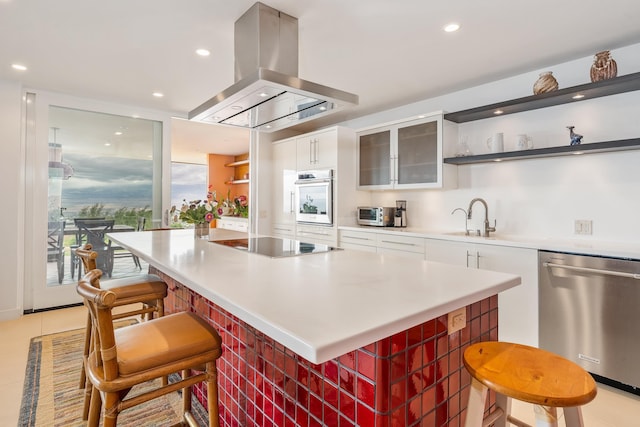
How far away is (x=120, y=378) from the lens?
1107 mm

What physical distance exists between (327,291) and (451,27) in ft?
6.89

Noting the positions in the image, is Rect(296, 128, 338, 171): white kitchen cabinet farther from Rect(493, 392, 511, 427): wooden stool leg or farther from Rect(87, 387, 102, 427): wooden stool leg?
Rect(87, 387, 102, 427): wooden stool leg

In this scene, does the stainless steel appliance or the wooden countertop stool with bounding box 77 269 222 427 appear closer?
the wooden countertop stool with bounding box 77 269 222 427

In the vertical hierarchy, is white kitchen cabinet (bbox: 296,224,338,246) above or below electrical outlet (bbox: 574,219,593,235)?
below

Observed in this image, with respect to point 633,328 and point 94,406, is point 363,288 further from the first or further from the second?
point 633,328

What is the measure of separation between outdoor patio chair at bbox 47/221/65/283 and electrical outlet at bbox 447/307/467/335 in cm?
428

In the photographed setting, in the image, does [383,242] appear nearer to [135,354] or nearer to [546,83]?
[546,83]

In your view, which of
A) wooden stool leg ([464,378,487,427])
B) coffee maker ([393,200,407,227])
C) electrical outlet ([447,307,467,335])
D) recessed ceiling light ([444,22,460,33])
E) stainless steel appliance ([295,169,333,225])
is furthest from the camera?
stainless steel appliance ([295,169,333,225])

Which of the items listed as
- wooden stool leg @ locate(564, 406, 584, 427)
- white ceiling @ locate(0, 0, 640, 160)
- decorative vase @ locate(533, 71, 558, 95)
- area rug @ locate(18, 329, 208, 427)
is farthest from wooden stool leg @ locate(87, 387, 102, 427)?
decorative vase @ locate(533, 71, 558, 95)

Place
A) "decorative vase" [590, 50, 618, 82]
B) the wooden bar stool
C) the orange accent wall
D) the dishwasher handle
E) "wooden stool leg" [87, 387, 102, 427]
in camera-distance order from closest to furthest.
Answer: the wooden bar stool, "wooden stool leg" [87, 387, 102, 427], the dishwasher handle, "decorative vase" [590, 50, 618, 82], the orange accent wall

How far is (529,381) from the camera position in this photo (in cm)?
95

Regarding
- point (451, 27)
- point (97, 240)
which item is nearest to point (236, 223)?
point (97, 240)

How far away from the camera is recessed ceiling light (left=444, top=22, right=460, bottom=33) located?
7.31 feet

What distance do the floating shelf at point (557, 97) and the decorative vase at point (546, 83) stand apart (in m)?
0.07
